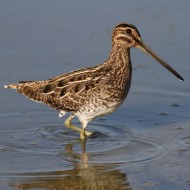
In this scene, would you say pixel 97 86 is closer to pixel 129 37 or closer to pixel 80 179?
pixel 129 37

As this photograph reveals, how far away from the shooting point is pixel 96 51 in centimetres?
1027

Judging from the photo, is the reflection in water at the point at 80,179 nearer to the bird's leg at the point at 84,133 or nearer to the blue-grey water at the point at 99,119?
the blue-grey water at the point at 99,119

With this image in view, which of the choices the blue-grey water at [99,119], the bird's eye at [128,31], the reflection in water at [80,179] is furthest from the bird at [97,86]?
the reflection in water at [80,179]

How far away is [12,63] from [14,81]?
573 mm

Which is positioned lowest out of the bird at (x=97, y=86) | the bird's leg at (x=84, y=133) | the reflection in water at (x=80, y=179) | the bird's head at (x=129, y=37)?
the reflection in water at (x=80, y=179)

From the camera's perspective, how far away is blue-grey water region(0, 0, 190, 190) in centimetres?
701

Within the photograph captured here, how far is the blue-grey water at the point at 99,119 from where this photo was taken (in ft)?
23.0

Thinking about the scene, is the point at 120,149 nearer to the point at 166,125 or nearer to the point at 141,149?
the point at 141,149

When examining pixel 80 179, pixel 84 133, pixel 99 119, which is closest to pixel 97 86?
pixel 84 133

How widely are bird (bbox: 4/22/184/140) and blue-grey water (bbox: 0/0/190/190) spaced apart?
381 mm

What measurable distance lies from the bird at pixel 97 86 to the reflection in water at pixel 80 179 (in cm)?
90

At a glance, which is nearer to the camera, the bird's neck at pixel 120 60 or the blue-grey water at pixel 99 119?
the blue-grey water at pixel 99 119

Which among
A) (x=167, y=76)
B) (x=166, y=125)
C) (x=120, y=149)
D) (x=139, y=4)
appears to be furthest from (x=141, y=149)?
(x=139, y=4)

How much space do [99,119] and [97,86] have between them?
1.00 metres
